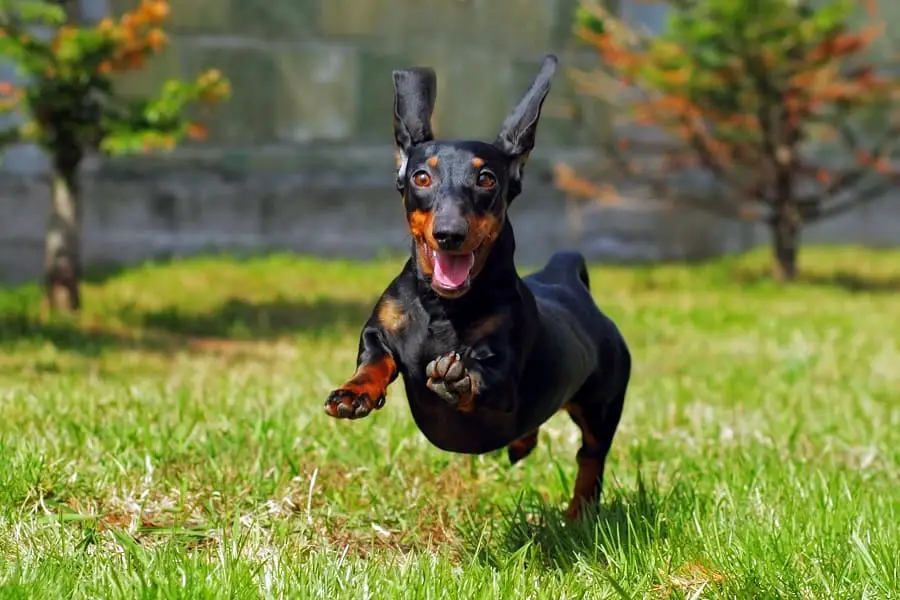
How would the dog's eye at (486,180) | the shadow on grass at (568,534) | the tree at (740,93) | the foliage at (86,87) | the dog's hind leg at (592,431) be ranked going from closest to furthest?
1. the dog's eye at (486,180)
2. the shadow on grass at (568,534)
3. the dog's hind leg at (592,431)
4. the foliage at (86,87)
5. the tree at (740,93)

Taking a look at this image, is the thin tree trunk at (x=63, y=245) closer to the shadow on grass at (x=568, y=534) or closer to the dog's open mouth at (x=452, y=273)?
the shadow on grass at (x=568, y=534)

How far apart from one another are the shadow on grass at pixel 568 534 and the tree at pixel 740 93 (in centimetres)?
822

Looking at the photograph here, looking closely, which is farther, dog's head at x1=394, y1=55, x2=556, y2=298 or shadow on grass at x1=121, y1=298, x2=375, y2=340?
shadow on grass at x1=121, y1=298, x2=375, y2=340

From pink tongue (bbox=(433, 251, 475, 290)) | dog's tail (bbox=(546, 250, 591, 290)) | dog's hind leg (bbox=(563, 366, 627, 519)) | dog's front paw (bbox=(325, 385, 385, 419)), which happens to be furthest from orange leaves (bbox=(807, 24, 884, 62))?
dog's front paw (bbox=(325, 385, 385, 419))

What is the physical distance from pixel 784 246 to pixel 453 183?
Result: 10.4 metres

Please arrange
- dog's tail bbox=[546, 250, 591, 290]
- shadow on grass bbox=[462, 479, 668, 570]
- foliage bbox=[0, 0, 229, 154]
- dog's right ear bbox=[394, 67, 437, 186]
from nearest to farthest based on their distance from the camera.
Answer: dog's right ear bbox=[394, 67, 437, 186] → shadow on grass bbox=[462, 479, 668, 570] → dog's tail bbox=[546, 250, 591, 290] → foliage bbox=[0, 0, 229, 154]

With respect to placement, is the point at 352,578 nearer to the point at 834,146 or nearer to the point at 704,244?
the point at 704,244

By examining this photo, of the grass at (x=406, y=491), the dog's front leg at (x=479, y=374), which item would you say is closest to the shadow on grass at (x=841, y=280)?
the grass at (x=406, y=491)

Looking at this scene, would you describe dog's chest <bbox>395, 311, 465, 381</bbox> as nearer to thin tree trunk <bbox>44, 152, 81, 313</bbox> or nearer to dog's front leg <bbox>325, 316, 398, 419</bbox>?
dog's front leg <bbox>325, 316, 398, 419</bbox>

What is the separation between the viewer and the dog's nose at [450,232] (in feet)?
10.0

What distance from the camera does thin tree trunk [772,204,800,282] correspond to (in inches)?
514

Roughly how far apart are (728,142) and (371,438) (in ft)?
29.1

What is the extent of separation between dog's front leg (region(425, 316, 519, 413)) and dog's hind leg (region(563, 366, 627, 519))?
0.80 metres

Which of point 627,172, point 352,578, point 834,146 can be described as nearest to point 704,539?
point 352,578
